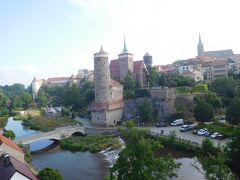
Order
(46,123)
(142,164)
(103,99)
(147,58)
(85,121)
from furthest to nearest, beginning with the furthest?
(147,58) → (46,123) → (85,121) → (103,99) → (142,164)

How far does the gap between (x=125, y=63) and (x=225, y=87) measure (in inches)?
1027

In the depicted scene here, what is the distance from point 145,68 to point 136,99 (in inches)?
536

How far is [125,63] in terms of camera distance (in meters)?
83.3

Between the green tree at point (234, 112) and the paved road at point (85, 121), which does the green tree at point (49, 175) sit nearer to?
the green tree at point (234, 112)

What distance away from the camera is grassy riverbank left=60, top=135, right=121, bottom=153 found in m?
49.6

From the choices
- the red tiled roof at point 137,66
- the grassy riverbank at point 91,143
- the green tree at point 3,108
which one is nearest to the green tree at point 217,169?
the grassy riverbank at point 91,143

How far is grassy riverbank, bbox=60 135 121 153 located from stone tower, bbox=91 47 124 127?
972 cm

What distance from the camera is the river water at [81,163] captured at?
36775 mm

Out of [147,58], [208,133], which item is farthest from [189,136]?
[147,58]

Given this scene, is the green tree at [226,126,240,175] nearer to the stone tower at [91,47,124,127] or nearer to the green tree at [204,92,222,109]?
the green tree at [204,92,222,109]

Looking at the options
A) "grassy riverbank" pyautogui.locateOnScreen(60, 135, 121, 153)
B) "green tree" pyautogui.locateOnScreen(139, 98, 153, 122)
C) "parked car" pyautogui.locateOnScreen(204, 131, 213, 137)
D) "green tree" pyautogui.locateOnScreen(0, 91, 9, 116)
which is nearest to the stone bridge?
"grassy riverbank" pyautogui.locateOnScreen(60, 135, 121, 153)

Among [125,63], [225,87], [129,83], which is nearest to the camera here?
[225,87]

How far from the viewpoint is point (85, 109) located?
80250mm

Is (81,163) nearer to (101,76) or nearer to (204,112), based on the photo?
(204,112)
